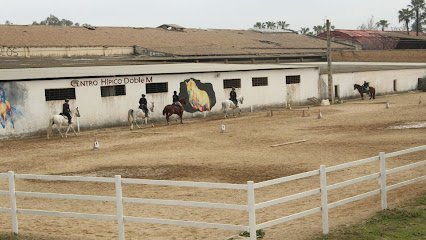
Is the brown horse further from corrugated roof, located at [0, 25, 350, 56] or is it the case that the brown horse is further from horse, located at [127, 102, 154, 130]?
corrugated roof, located at [0, 25, 350, 56]

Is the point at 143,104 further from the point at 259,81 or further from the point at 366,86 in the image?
the point at 366,86

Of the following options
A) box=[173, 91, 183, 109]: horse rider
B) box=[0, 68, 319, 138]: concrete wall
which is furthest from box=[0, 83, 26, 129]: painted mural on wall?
box=[173, 91, 183, 109]: horse rider

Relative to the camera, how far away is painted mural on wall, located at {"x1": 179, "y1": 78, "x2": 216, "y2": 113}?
142 ft

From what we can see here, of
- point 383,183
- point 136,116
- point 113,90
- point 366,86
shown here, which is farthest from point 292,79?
point 383,183

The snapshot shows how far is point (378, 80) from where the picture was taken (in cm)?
6203

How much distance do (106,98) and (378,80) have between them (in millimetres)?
32611

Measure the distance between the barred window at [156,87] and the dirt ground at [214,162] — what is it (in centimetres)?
237

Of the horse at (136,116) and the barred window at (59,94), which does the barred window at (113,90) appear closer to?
the horse at (136,116)

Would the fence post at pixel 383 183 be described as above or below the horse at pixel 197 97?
below

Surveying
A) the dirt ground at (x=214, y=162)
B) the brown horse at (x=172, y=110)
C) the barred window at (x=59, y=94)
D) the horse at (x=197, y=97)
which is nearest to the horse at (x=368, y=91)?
the dirt ground at (x=214, y=162)

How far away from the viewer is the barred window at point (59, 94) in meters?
35.7

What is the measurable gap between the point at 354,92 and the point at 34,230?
4886 centimetres

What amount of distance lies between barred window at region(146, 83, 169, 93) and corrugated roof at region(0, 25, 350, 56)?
21465 millimetres

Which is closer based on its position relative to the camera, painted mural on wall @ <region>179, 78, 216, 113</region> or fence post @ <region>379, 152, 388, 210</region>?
fence post @ <region>379, 152, 388, 210</region>
